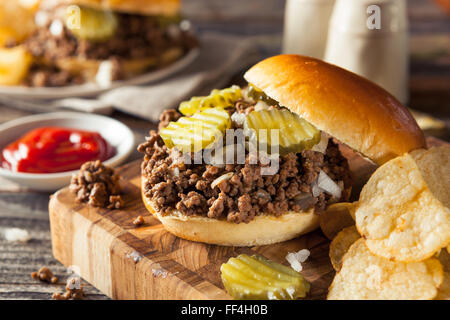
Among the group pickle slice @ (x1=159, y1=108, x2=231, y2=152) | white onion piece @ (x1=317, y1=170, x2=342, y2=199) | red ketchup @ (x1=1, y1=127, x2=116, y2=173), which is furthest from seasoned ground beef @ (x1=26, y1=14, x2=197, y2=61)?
white onion piece @ (x1=317, y1=170, x2=342, y2=199)

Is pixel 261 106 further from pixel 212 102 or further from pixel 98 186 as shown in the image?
pixel 98 186

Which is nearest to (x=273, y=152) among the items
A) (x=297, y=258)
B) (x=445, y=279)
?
(x=297, y=258)

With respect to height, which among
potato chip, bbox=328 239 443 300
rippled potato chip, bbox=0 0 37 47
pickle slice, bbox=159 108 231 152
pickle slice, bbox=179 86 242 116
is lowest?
potato chip, bbox=328 239 443 300

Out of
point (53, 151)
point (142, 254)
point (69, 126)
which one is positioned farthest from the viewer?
point (69, 126)

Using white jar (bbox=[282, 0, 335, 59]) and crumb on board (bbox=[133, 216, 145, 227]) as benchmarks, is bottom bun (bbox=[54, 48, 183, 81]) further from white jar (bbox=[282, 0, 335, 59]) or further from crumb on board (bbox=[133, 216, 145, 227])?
crumb on board (bbox=[133, 216, 145, 227])

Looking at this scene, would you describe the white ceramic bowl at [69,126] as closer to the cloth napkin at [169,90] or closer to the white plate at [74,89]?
the cloth napkin at [169,90]

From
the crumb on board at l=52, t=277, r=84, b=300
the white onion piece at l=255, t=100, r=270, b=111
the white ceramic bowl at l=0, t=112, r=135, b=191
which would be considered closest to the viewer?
the crumb on board at l=52, t=277, r=84, b=300
